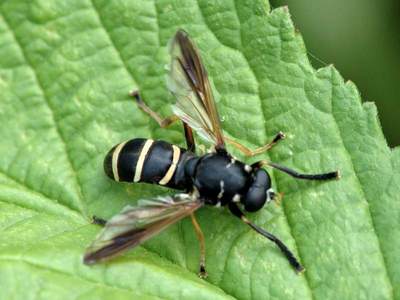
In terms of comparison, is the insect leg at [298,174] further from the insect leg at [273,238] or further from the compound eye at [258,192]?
the insect leg at [273,238]

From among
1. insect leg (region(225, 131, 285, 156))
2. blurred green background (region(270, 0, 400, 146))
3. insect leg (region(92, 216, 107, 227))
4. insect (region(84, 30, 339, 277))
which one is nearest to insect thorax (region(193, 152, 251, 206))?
insect (region(84, 30, 339, 277))

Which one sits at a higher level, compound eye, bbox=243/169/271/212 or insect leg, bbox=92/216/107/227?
compound eye, bbox=243/169/271/212

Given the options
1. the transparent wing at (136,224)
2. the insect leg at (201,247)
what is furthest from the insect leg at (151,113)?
the insect leg at (201,247)

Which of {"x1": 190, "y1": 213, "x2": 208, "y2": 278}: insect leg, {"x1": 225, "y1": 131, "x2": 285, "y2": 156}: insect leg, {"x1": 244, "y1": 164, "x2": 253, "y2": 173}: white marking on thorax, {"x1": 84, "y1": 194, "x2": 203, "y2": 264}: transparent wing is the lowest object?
{"x1": 190, "y1": 213, "x2": 208, "y2": 278}: insect leg

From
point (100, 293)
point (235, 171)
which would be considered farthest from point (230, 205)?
point (100, 293)

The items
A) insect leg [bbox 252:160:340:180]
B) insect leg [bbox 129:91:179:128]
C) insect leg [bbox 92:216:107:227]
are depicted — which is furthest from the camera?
insect leg [bbox 129:91:179:128]

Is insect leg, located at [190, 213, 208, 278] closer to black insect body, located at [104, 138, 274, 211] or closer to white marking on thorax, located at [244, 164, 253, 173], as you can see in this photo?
black insect body, located at [104, 138, 274, 211]

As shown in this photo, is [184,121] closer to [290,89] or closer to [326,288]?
[290,89]

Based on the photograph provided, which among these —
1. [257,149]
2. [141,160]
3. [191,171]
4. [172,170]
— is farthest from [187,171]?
[257,149]
